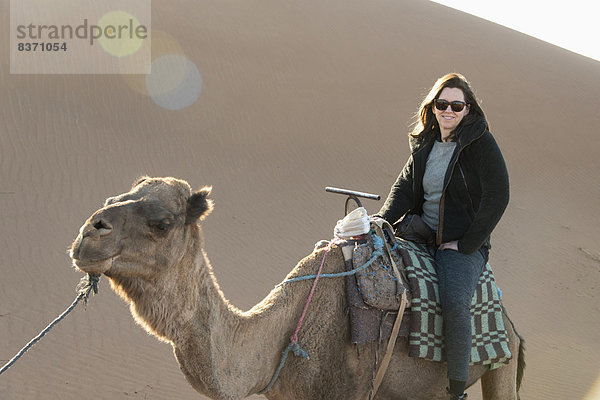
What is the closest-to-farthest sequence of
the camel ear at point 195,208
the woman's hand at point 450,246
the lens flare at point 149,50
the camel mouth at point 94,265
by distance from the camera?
the camel mouth at point 94,265, the camel ear at point 195,208, the woman's hand at point 450,246, the lens flare at point 149,50

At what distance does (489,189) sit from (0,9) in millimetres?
19108

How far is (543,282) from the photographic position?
11.1 m

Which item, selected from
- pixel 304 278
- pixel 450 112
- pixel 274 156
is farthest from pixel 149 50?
pixel 304 278

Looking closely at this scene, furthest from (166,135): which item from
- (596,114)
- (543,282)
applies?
(596,114)

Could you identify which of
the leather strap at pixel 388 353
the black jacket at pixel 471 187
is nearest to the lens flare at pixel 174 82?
the black jacket at pixel 471 187

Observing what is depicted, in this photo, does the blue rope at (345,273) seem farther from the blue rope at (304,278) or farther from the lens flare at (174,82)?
the lens flare at (174,82)

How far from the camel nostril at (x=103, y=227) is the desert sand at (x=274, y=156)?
16.5ft

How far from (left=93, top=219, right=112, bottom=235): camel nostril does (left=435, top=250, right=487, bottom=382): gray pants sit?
197 centimetres

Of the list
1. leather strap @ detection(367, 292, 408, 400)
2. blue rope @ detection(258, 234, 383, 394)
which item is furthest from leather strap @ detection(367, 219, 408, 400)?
blue rope @ detection(258, 234, 383, 394)

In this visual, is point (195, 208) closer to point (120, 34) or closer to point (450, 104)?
point (450, 104)

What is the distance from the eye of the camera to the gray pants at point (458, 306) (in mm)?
3150

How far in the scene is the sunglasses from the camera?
3514 mm

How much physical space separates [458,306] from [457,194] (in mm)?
741

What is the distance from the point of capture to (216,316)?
9.24 ft
